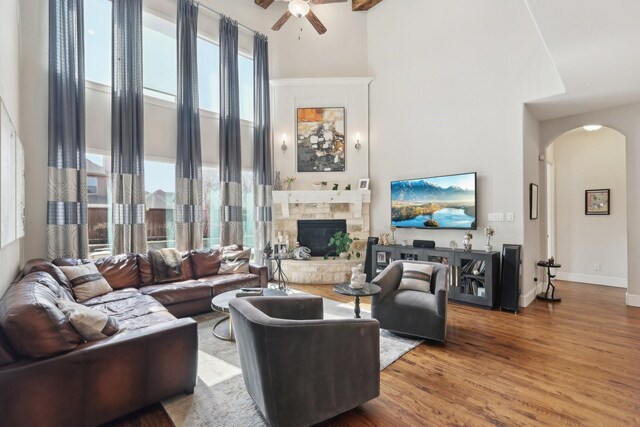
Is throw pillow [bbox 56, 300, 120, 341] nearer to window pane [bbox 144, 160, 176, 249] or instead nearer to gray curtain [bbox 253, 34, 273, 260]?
window pane [bbox 144, 160, 176, 249]

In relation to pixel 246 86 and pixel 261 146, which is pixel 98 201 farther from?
pixel 246 86

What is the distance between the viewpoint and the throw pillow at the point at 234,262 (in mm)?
4578

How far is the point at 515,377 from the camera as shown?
2459 millimetres

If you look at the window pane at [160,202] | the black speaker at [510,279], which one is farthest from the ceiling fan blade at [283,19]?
the black speaker at [510,279]

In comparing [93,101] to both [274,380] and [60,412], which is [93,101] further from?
[274,380]

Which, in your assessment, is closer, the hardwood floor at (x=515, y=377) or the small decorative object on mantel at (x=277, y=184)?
the hardwood floor at (x=515, y=377)

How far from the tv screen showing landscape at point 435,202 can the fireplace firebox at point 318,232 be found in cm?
117

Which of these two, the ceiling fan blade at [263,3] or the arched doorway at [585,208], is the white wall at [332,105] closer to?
the ceiling fan blade at [263,3]

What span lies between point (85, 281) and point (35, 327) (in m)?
1.91

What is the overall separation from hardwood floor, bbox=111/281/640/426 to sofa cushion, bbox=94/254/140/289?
2214 millimetres

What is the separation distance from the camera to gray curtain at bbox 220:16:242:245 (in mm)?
5488

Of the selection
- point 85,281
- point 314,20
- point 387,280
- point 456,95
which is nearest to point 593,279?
point 456,95

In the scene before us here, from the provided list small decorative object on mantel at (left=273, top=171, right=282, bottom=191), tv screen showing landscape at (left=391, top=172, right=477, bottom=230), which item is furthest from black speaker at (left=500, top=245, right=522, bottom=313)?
small decorative object on mantel at (left=273, top=171, right=282, bottom=191)

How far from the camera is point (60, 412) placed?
5.64ft
